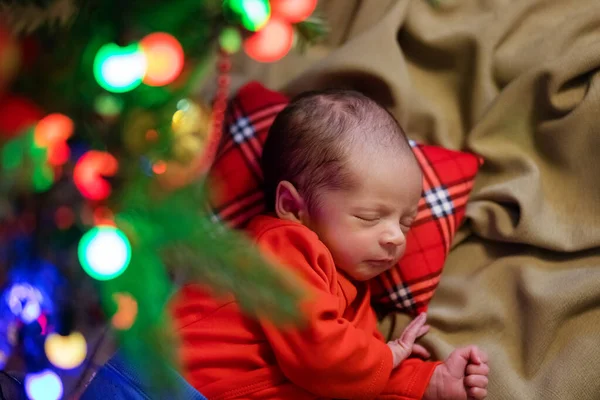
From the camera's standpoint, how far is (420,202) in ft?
3.75

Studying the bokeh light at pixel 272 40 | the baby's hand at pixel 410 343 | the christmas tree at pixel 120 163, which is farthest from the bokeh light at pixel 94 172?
the baby's hand at pixel 410 343

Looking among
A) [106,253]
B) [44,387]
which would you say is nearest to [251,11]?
[106,253]

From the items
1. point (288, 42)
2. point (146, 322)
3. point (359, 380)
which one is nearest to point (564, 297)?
point (359, 380)

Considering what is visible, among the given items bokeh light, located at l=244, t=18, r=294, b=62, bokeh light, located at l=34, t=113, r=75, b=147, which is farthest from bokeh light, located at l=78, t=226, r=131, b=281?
bokeh light, located at l=244, t=18, r=294, b=62

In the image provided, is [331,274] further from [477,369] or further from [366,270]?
[477,369]

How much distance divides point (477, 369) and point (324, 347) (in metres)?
0.27

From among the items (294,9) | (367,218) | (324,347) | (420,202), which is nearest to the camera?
(294,9)

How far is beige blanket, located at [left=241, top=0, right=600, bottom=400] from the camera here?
1.01 metres

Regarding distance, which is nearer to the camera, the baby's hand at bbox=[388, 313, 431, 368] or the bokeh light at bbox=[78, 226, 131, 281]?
the bokeh light at bbox=[78, 226, 131, 281]

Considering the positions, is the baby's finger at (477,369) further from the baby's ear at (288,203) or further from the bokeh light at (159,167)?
the bokeh light at (159,167)

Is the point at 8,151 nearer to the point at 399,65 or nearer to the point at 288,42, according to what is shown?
the point at 288,42

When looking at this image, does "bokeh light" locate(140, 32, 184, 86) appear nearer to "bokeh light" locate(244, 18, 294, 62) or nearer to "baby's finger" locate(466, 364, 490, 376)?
"bokeh light" locate(244, 18, 294, 62)

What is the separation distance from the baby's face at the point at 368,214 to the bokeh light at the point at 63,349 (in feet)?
1.32

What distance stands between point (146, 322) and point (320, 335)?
1.45ft
